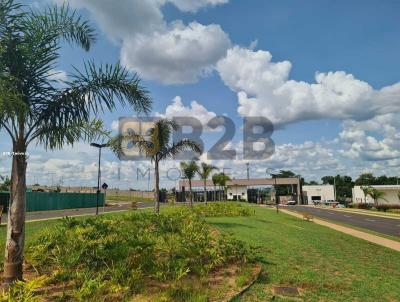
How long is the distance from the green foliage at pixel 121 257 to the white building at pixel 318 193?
95817 millimetres

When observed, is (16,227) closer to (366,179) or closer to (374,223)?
(374,223)

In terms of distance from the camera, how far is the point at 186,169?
3734 cm

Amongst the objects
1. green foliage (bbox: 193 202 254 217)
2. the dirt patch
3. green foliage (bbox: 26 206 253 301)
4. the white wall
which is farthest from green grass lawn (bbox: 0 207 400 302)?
the white wall

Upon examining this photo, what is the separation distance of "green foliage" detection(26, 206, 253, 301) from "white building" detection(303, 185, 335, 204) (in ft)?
314

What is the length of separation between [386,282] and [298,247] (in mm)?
4273

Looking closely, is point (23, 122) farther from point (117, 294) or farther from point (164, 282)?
point (164, 282)

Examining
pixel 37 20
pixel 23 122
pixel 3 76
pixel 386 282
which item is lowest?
pixel 386 282

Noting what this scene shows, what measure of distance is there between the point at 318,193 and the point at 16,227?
102m

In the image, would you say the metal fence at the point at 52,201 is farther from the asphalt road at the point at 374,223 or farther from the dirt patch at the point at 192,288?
the asphalt road at the point at 374,223

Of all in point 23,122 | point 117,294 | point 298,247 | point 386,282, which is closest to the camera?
point 117,294

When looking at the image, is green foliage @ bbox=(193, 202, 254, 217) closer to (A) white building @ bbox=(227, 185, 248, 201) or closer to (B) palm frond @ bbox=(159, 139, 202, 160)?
(B) palm frond @ bbox=(159, 139, 202, 160)

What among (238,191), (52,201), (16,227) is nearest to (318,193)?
(238,191)

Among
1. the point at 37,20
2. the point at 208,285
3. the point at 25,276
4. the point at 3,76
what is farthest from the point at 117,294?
the point at 37,20

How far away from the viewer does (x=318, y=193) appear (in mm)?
101000
